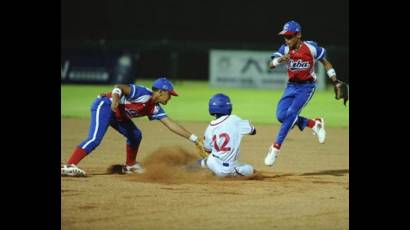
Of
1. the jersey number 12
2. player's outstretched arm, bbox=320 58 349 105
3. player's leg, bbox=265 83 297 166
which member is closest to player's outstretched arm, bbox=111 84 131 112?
the jersey number 12

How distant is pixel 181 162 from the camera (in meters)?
10.8

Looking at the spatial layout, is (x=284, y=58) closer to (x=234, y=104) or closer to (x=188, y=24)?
(x=234, y=104)

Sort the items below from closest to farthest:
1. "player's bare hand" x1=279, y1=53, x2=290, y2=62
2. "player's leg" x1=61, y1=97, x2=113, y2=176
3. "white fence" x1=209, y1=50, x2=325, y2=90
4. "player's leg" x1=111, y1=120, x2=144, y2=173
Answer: "player's leg" x1=61, y1=97, x2=113, y2=176, "player's leg" x1=111, y1=120, x2=144, y2=173, "player's bare hand" x1=279, y1=53, x2=290, y2=62, "white fence" x1=209, y1=50, x2=325, y2=90

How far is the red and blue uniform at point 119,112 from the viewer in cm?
980

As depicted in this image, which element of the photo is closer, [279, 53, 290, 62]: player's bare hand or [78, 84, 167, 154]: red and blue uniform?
[78, 84, 167, 154]: red and blue uniform

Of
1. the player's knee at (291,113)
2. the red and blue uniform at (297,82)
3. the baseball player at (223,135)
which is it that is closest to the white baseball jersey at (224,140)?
the baseball player at (223,135)

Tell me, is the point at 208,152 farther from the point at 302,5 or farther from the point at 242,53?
the point at 302,5

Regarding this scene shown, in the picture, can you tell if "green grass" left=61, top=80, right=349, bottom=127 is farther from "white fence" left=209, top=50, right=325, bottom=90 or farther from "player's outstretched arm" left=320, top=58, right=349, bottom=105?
"player's outstretched arm" left=320, top=58, right=349, bottom=105

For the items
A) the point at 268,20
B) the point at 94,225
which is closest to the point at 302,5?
the point at 268,20

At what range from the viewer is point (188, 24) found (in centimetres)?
3209

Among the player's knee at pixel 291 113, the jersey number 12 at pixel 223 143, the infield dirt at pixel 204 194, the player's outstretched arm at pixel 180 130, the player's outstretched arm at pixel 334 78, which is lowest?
the infield dirt at pixel 204 194

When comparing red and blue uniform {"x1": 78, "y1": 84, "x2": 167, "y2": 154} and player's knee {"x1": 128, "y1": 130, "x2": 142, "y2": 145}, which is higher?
red and blue uniform {"x1": 78, "y1": 84, "x2": 167, "y2": 154}

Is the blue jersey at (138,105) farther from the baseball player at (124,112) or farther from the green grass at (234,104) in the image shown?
the green grass at (234,104)

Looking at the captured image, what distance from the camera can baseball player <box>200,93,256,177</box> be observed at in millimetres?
9336
